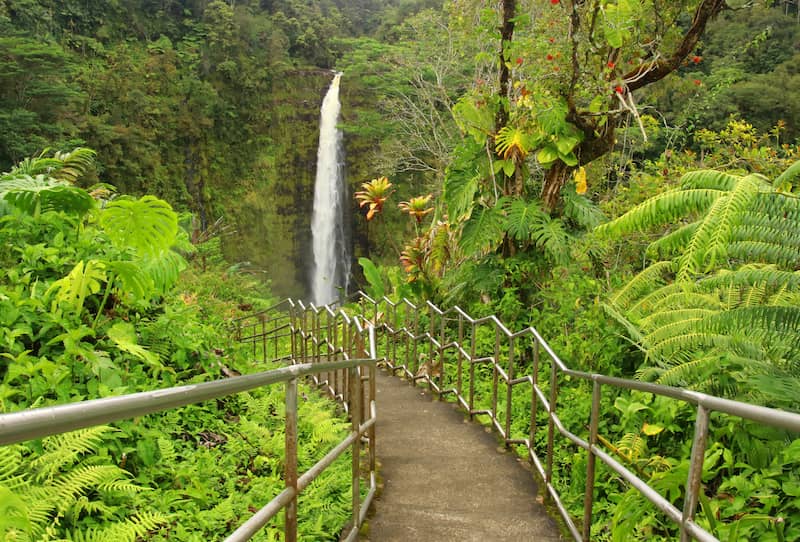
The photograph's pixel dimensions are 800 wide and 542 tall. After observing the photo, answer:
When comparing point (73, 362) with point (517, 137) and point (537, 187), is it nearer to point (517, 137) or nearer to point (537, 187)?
point (517, 137)

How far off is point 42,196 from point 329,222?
62.1ft

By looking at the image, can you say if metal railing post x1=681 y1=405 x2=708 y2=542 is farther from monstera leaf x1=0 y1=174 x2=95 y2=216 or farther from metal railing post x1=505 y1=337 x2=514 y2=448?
monstera leaf x1=0 y1=174 x2=95 y2=216

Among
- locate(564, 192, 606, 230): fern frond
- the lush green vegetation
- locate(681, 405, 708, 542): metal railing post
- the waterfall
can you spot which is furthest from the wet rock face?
locate(681, 405, 708, 542): metal railing post

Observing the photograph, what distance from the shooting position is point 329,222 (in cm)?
2242

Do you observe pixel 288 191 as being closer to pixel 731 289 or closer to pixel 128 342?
pixel 128 342

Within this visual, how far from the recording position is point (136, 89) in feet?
66.3

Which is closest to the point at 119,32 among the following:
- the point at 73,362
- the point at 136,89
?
the point at 136,89

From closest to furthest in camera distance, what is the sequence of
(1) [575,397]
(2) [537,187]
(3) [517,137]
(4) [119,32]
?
(1) [575,397] < (3) [517,137] < (2) [537,187] < (4) [119,32]

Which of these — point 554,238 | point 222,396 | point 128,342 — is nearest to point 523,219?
point 554,238

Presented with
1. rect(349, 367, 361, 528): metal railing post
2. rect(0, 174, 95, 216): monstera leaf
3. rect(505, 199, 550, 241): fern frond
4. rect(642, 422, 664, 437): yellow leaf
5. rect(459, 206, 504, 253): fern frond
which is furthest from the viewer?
rect(459, 206, 504, 253): fern frond

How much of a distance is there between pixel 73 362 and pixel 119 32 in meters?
24.9

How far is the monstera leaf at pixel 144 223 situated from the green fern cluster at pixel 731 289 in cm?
260

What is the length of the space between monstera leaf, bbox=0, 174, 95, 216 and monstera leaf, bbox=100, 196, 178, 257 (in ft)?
1.11

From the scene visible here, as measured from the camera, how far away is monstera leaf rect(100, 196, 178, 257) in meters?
3.37
